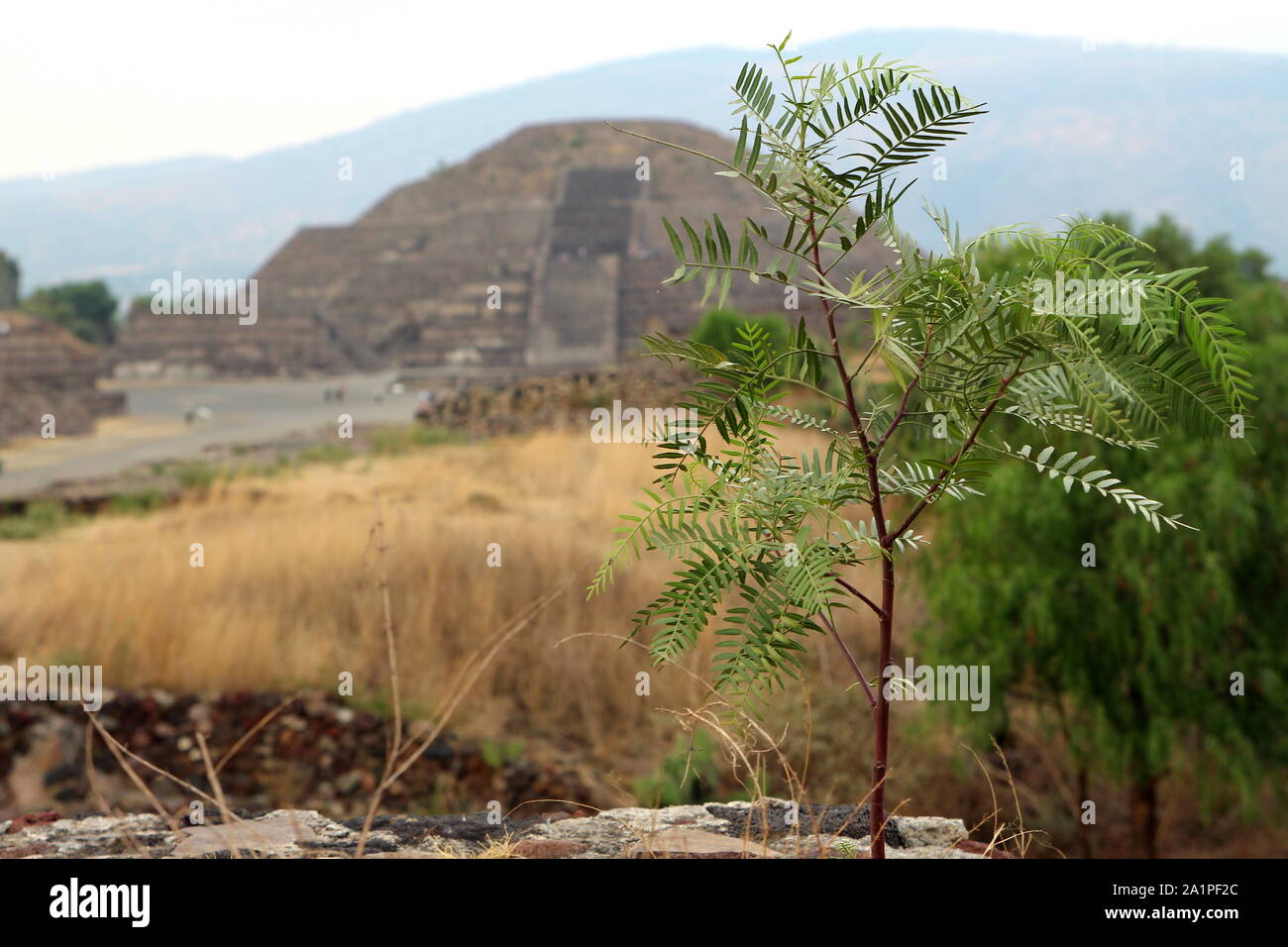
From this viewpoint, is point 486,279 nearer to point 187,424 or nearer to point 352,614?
point 187,424

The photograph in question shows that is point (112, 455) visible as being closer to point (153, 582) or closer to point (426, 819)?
point (153, 582)

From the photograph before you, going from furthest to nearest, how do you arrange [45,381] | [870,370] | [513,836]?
1. [45,381]
2. [513,836]
3. [870,370]

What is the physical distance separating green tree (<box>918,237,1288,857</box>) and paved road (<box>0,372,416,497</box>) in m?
9.26

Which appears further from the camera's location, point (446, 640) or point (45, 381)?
point (45, 381)

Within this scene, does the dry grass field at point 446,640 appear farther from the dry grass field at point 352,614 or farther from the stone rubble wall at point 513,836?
the stone rubble wall at point 513,836

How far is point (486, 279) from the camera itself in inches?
1415

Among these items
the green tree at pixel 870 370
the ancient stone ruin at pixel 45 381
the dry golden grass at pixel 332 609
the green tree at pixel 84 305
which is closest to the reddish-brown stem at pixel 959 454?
the green tree at pixel 870 370

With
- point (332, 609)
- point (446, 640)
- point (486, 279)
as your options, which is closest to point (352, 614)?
point (332, 609)

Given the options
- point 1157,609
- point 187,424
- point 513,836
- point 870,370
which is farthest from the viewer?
point 187,424

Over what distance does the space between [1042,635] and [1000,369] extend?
4.10 meters

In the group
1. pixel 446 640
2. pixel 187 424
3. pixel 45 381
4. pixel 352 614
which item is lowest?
pixel 446 640

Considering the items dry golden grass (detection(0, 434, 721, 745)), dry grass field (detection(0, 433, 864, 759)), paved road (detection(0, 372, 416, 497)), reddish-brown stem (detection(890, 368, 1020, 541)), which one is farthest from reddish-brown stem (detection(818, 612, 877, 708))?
paved road (detection(0, 372, 416, 497))

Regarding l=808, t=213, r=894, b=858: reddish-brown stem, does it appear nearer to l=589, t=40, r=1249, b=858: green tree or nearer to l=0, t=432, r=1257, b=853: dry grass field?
l=589, t=40, r=1249, b=858: green tree

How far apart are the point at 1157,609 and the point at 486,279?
32588 mm
